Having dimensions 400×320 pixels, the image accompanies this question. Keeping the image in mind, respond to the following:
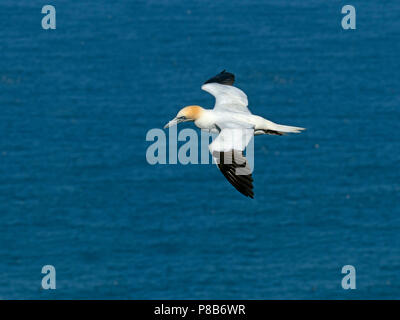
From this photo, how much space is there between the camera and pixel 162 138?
7692 inches

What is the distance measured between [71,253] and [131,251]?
9.39 m

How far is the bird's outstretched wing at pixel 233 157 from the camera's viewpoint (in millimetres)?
37750

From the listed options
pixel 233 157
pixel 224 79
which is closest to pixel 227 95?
pixel 224 79

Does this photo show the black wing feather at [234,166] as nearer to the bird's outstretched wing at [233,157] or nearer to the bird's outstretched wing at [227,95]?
the bird's outstretched wing at [233,157]

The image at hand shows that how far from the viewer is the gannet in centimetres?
3797

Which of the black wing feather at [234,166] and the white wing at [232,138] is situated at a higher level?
the white wing at [232,138]

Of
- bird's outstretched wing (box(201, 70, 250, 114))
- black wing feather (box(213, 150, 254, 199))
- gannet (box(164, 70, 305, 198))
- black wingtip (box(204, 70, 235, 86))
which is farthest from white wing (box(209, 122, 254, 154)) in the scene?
black wingtip (box(204, 70, 235, 86))

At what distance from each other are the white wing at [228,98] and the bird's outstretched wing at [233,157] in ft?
13.0

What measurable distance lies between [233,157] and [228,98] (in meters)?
6.60

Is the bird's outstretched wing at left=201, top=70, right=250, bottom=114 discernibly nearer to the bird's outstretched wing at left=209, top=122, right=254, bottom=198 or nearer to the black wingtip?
the black wingtip

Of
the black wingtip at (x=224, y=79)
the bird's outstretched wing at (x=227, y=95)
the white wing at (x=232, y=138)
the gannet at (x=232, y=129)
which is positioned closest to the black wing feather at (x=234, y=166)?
the gannet at (x=232, y=129)

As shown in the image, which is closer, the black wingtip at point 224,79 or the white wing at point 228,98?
the white wing at point 228,98
